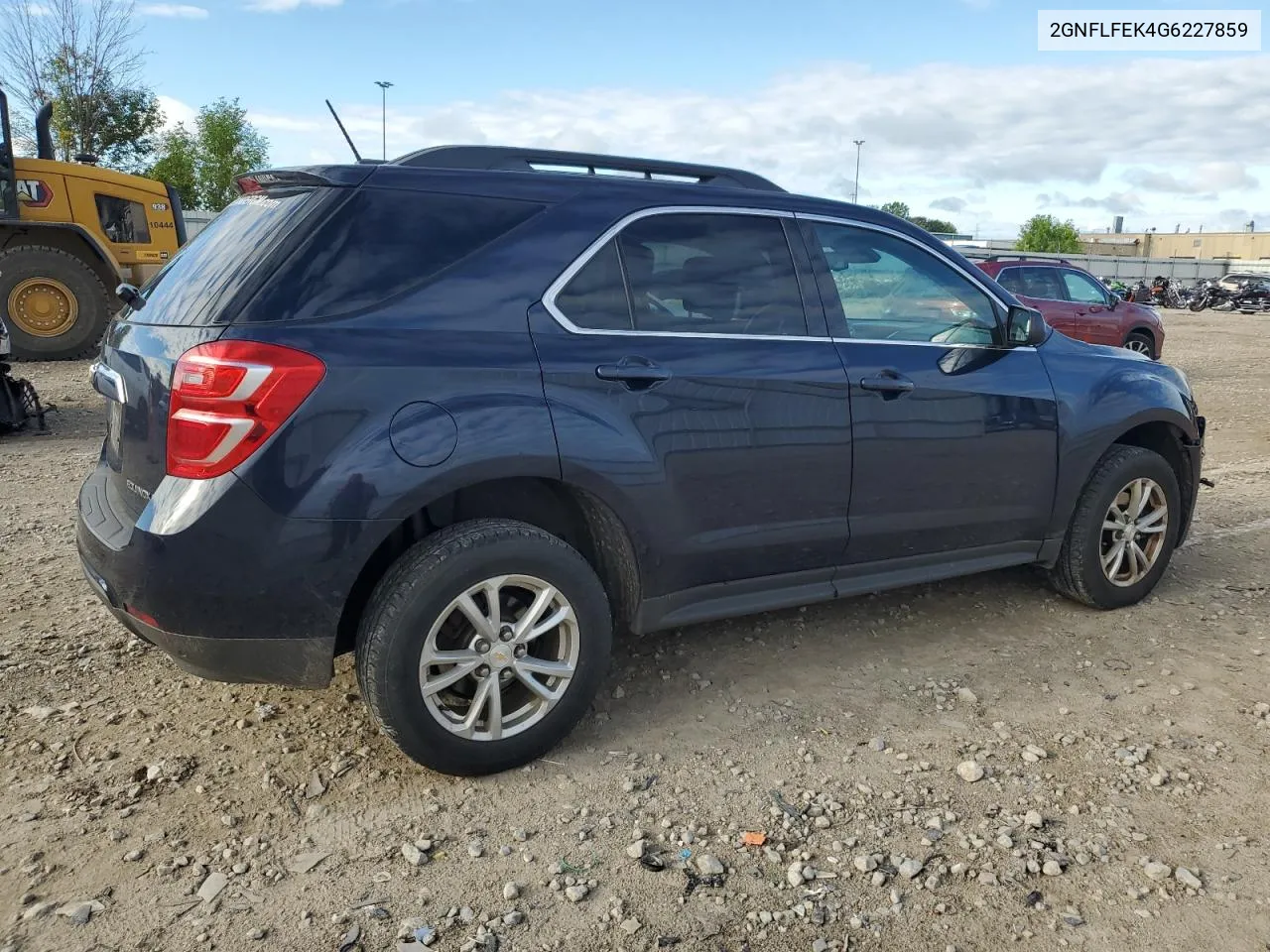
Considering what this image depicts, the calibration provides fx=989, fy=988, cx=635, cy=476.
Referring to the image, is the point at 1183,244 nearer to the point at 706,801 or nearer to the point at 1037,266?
the point at 1037,266

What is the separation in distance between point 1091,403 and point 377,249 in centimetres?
308

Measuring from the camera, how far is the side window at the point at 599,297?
3105 mm

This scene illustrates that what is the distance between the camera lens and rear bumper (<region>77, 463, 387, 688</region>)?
2.64m

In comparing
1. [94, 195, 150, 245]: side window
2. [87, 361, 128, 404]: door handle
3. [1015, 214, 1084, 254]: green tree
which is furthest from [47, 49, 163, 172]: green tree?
[1015, 214, 1084, 254]: green tree

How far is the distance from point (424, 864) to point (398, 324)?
4.90 feet

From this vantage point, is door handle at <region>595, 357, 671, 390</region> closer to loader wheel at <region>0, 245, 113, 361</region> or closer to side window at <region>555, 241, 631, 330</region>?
side window at <region>555, 241, 631, 330</region>

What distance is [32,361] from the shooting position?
11.9 meters

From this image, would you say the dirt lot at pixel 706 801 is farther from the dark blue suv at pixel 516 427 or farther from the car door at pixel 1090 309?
the car door at pixel 1090 309

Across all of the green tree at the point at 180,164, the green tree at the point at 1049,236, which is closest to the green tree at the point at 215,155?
the green tree at the point at 180,164

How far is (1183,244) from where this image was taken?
4262 inches

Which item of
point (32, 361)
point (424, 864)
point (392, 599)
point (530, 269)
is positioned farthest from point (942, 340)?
point (32, 361)

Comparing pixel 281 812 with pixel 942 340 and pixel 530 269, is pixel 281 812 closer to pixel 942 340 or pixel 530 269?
pixel 530 269

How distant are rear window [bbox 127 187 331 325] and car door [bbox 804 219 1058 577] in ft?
6.00

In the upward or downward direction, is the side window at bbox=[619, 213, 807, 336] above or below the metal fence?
above
